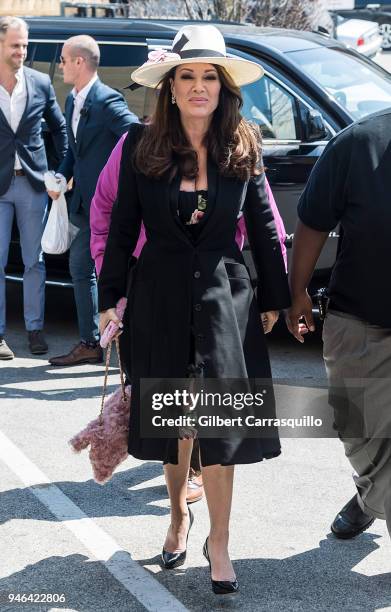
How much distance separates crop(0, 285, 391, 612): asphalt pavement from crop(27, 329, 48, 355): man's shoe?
1.17m

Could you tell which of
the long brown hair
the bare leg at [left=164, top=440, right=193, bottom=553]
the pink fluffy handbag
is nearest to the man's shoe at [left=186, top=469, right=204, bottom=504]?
the bare leg at [left=164, top=440, right=193, bottom=553]

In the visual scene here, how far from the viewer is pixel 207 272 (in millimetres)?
4027

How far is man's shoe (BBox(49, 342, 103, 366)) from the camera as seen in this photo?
7.19 meters

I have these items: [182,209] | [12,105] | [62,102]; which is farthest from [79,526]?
[62,102]

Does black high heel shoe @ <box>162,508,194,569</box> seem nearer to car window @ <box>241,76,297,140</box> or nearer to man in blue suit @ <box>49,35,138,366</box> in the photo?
man in blue suit @ <box>49,35,138,366</box>

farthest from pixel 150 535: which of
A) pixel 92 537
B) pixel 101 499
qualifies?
pixel 101 499

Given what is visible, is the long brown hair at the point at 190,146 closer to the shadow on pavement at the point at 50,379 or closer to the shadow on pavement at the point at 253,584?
the shadow on pavement at the point at 253,584

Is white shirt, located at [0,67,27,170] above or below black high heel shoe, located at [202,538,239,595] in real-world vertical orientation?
above

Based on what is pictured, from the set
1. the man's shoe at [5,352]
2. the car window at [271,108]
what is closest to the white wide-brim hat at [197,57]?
the car window at [271,108]

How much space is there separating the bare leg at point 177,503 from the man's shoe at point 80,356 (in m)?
2.99

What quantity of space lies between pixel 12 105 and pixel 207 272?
3645mm

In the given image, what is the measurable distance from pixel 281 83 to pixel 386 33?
20139 mm

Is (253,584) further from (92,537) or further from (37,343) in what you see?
(37,343)

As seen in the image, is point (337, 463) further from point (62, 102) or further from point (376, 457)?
point (62, 102)
